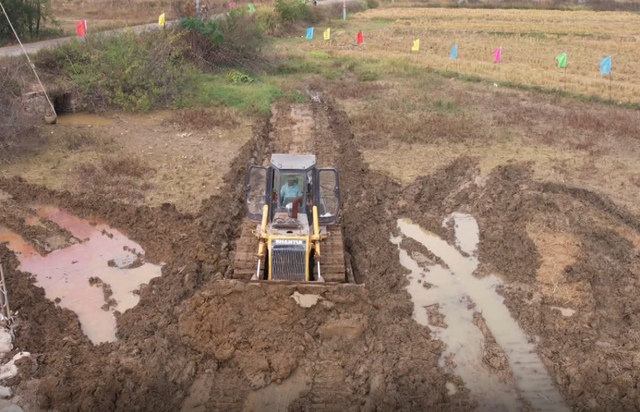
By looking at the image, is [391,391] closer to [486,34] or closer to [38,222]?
[38,222]

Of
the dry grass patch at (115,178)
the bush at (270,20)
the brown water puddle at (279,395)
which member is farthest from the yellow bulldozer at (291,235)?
the bush at (270,20)

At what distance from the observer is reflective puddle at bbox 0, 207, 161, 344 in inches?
387

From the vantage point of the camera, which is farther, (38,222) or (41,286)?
(38,222)

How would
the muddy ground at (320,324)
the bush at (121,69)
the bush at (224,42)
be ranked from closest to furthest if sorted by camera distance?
the muddy ground at (320,324) → the bush at (121,69) → the bush at (224,42)

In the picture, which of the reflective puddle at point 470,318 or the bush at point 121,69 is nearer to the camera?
the reflective puddle at point 470,318

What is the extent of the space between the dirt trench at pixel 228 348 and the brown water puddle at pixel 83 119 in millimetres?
8072

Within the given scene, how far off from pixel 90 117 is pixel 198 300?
12.4 meters

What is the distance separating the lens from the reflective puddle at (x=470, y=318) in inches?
323

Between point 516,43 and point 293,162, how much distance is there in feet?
94.5

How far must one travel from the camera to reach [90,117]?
1928 centimetres

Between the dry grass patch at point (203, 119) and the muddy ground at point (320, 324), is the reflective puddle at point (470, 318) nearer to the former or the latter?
the muddy ground at point (320, 324)

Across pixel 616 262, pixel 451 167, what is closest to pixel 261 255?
pixel 616 262

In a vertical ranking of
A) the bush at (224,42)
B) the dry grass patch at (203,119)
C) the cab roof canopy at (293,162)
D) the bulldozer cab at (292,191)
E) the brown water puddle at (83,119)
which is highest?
the bush at (224,42)

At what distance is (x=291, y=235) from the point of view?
935 centimetres
